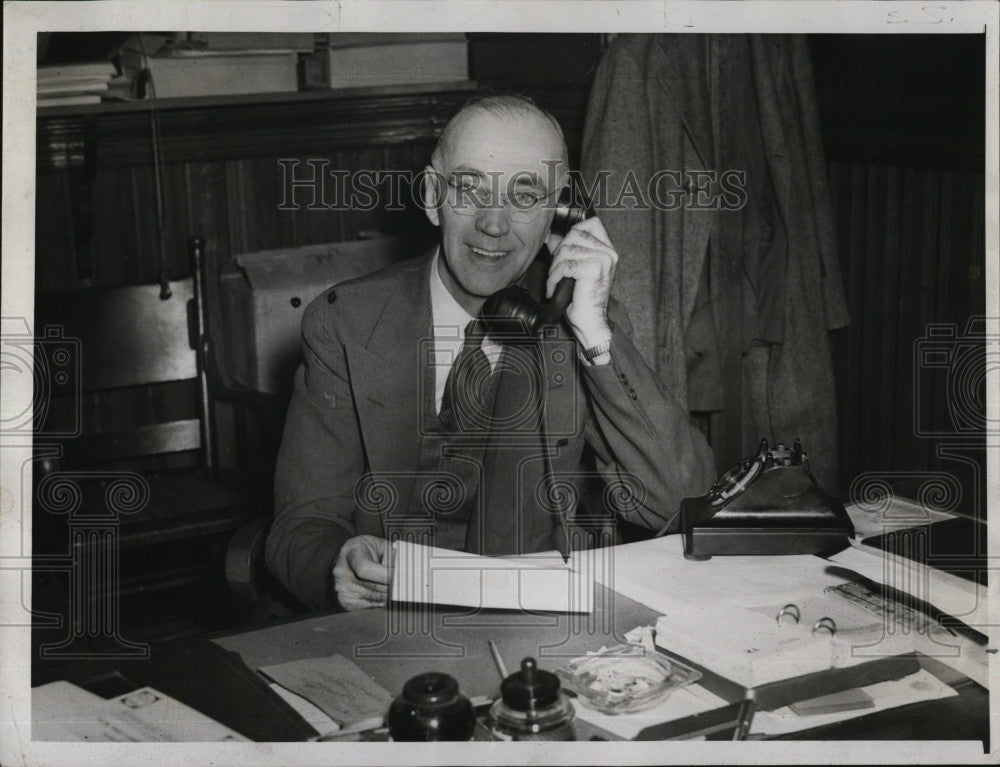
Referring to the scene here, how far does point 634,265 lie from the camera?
2787mm

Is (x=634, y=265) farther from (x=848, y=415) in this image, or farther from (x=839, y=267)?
(x=848, y=415)

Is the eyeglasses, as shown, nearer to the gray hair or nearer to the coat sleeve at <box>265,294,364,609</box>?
the gray hair

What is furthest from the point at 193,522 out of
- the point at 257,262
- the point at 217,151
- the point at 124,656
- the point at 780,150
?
the point at 780,150

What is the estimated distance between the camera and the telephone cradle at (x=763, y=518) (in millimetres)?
1730

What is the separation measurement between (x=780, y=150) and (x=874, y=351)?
0.68 metres

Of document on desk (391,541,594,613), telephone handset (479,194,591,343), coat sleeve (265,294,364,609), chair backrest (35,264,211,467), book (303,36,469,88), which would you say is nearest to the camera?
document on desk (391,541,594,613)

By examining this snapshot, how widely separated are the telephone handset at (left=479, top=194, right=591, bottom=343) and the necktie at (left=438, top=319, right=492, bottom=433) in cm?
8

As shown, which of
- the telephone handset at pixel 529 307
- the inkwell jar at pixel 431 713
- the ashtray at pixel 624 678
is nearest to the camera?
the inkwell jar at pixel 431 713

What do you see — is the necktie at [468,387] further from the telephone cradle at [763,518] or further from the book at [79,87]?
the book at [79,87]

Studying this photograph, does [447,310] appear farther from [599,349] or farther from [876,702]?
[876,702]

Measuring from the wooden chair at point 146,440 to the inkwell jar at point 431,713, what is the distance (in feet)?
5.41

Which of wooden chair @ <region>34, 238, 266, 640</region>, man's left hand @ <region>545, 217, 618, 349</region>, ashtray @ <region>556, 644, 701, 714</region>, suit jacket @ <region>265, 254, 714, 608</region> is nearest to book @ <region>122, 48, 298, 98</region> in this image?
wooden chair @ <region>34, 238, 266, 640</region>

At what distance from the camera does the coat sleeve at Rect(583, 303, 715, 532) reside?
1971 millimetres

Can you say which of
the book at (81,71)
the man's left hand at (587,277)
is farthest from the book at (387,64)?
the man's left hand at (587,277)
